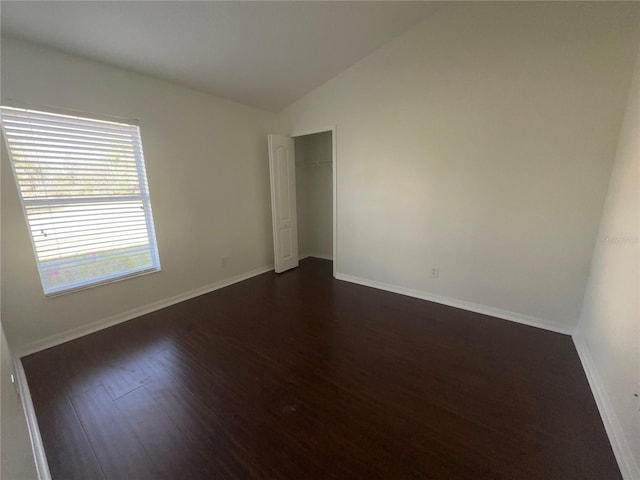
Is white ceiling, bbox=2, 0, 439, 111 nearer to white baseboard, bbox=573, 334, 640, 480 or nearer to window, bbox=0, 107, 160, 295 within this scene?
window, bbox=0, 107, 160, 295

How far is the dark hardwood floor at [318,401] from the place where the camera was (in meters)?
1.30

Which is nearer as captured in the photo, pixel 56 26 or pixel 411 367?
pixel 56 26

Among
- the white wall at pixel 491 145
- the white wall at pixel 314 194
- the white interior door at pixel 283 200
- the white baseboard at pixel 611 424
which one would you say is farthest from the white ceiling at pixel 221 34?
the white baseboard at pixel 611 424

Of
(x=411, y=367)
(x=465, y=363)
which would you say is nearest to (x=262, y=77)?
(x=411, y=367)

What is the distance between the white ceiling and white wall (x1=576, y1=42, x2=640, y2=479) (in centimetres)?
218

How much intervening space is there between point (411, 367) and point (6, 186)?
336 cm

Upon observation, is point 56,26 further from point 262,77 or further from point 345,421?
point 345,421

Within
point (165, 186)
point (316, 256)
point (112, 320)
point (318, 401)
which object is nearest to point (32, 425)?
point (112, 320)

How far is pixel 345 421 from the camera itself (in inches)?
59.8

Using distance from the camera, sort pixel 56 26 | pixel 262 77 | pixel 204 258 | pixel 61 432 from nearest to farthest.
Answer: pixel 61 432, pixel 56 26, pixel 262 77, pixel 204 258

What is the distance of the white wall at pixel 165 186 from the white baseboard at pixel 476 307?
1.86 meters

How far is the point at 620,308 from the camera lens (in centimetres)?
156

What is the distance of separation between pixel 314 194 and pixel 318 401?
144 inches

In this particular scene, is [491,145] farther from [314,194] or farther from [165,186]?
[165,186]
